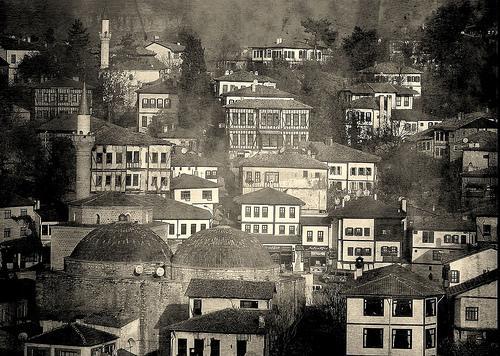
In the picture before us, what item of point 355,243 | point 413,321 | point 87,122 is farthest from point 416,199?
point 413,321

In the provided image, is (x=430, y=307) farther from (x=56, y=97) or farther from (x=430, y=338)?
(x=56, y=97)

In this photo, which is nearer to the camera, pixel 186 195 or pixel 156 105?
pixel 186 195

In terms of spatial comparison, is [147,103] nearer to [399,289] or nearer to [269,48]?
[269,48]

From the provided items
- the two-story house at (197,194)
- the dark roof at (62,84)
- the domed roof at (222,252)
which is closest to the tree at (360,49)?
the dark roof at (62,84)

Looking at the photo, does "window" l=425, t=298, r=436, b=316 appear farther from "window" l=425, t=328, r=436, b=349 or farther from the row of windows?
the row of windows

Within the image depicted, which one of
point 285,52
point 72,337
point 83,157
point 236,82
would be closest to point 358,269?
point 72,337

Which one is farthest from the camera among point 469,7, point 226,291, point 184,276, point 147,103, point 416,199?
point 469,7
